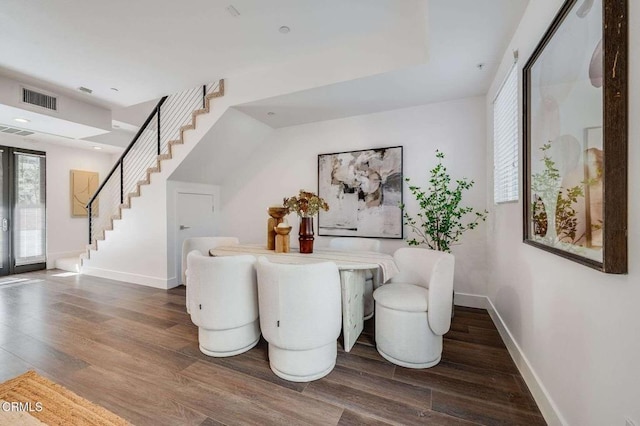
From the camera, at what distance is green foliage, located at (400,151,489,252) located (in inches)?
117

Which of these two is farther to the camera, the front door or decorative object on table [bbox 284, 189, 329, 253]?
the front door

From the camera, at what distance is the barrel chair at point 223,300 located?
2.09 meters

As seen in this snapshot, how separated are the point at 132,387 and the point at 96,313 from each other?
1.87 meters

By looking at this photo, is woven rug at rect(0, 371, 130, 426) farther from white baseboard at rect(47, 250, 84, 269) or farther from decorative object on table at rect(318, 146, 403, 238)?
white baseboard at rect(47, 250, 84, 269)

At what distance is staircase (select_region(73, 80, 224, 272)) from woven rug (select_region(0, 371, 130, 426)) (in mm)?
3052

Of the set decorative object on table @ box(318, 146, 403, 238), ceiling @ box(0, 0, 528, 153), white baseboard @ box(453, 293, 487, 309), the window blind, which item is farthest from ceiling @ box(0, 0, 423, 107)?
white baseboard @ box(453, 293, 487, 309)

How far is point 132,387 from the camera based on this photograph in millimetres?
1815

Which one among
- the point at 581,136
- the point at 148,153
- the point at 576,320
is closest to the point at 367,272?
the point at 576,320

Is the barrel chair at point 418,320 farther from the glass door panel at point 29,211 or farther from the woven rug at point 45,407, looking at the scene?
the glass door panel at point 29,211

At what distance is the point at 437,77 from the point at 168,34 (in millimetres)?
2787

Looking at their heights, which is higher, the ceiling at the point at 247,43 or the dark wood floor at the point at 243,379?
the ceiling at the point at 247,43

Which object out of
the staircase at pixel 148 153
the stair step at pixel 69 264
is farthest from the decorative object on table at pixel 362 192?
the stair step at pixel 69 264

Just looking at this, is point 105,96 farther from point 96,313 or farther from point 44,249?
point 44,249

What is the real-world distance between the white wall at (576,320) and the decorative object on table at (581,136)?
0.03 meters
